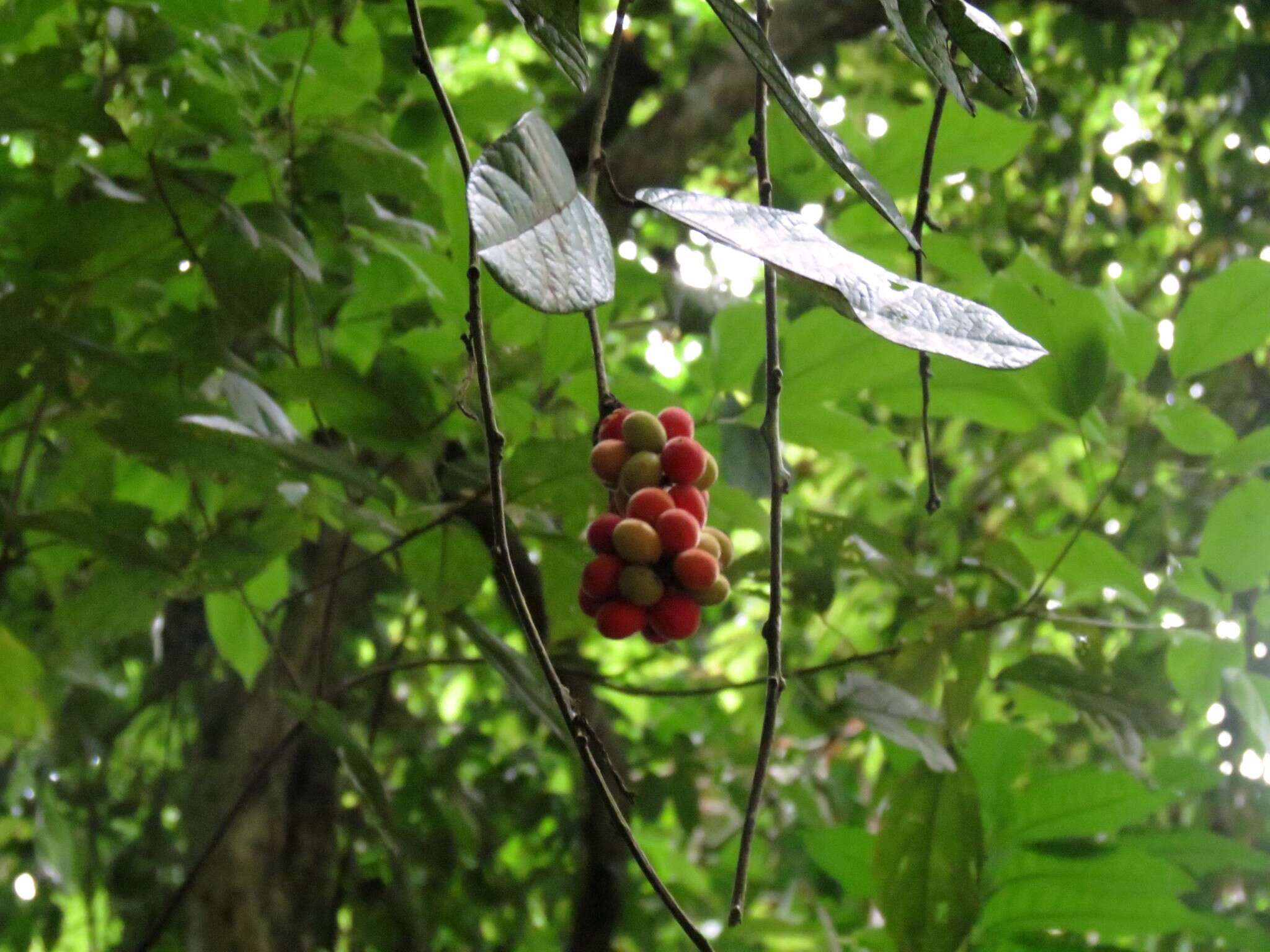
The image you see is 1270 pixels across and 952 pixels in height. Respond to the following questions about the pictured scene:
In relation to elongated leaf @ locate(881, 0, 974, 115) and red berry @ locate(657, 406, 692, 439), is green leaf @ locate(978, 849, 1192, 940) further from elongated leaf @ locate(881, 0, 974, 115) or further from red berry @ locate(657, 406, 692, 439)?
elongated leaf @ locate(881, 0, 974, 115)

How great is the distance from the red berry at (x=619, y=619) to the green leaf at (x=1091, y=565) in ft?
1.60

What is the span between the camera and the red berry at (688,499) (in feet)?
2.39

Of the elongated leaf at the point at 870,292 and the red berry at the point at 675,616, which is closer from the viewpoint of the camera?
the elongated leaf at the point at 870,292

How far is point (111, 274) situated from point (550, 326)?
43 cm

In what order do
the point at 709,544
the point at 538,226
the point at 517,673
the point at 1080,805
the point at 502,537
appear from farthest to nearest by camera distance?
the point at 1080,805 → the point at 517,673 → the point at 709,544 → the point at 502,537 → the point at 538,226

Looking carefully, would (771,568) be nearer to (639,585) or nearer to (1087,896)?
(639,585)

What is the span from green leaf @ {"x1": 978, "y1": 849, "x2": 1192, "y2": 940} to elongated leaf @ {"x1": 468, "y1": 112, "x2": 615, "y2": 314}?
0.94m

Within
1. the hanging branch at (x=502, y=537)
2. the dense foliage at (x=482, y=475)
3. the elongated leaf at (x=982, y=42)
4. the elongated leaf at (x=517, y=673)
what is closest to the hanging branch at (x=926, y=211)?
the dense foliage at (x=482, y=475)

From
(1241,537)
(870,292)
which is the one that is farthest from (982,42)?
(1241,537)

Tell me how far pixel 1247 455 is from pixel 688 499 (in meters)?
0.57

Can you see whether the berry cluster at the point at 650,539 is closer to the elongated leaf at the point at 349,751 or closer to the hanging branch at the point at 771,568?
the hanging branch at the point at 771,568

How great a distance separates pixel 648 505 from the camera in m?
0.70

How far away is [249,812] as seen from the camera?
148 cm

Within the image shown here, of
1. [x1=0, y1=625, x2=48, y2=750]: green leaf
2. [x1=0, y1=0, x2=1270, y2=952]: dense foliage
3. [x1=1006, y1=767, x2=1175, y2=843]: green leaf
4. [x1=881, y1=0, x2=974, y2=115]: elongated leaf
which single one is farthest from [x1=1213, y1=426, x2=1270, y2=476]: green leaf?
[x1=0, y1=625, x2=48, y2=750]: green leaf
